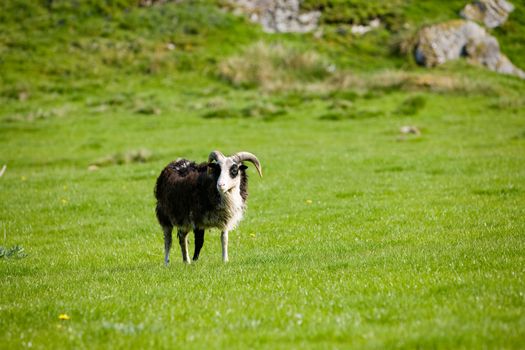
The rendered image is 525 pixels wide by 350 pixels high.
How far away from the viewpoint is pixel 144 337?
25.0 feet

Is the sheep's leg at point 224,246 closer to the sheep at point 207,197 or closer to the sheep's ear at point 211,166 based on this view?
the sheep at point 207,197

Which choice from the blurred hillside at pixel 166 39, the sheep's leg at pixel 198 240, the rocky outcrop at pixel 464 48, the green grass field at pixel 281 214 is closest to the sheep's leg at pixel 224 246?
the green grass field at pixel 281 214

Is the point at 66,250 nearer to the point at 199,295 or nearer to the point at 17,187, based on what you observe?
the point at 199,295

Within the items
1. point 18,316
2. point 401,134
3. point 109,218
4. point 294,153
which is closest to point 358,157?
point 294,153

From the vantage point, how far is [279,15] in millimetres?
81000

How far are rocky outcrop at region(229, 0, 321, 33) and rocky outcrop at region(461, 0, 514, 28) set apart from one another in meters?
19.9

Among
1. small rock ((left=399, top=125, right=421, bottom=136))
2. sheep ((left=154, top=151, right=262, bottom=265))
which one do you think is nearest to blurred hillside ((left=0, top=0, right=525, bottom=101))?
small rock ((left=399, top=125, right=421, bottom=136))

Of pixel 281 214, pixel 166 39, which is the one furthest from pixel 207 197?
pixel 166 39

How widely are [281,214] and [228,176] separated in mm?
6507

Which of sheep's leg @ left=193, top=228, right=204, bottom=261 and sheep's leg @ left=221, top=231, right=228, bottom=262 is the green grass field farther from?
sheep's leg @ left=193, top=228, right=204, bottom=261

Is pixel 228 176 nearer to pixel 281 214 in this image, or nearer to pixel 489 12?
pixel 281 214

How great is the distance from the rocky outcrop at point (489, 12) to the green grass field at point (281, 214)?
19409 mm

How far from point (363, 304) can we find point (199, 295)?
109 inches

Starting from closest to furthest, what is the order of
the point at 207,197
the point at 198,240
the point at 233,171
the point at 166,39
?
the point at 233,171, the point at 207,197, the point at 198,240, the point at 166,39
